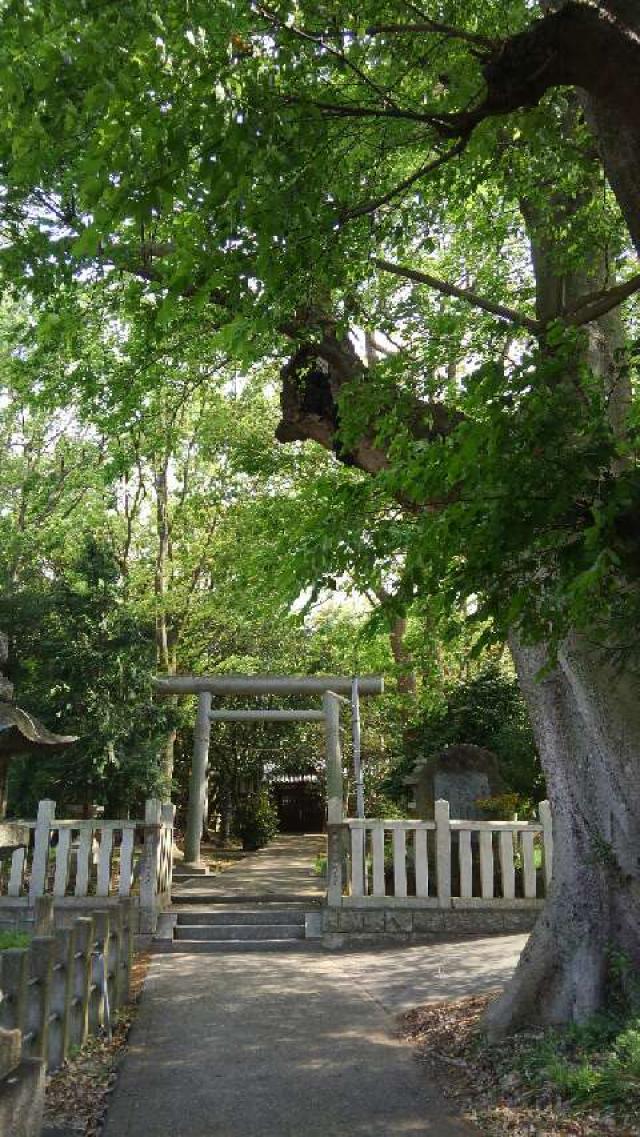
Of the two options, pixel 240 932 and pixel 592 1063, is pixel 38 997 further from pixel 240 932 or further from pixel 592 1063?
pixel 240 932

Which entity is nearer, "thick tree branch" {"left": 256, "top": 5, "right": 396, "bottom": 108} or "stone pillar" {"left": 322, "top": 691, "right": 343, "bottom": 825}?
"thick tree branch" {"left": 256, "top": 5, "right": 396, "bottom": 108}

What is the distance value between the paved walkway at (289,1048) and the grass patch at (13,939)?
165 centimetres

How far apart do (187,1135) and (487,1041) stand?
232cm

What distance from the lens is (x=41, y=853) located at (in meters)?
11.7

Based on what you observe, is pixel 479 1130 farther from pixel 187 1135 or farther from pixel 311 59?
pixel 311 59

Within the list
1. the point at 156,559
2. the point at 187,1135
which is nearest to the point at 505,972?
the point at 187,1135

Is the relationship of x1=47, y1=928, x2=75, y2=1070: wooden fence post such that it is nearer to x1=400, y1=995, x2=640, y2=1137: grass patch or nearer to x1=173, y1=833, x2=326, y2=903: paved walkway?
x1=400, y1=995, x2=640, y2=1137: grass patch

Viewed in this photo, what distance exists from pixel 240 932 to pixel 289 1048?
16.5 feet

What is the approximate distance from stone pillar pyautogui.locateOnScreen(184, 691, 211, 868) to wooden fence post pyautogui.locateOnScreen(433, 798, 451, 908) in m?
7.14

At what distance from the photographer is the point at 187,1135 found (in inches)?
181

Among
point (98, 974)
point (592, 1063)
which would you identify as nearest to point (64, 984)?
point (98, 974)

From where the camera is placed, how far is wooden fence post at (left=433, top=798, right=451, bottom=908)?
10906mm

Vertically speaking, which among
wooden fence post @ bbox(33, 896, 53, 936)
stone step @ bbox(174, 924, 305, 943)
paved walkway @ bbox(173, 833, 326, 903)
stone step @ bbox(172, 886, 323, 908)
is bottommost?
stone step @ bbox(174, 924, 305, 943)

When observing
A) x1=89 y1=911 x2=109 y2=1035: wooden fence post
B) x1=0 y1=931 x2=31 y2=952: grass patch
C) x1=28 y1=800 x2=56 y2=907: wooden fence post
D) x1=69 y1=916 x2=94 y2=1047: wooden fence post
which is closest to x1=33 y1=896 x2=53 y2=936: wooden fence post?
x1=69 y1=916 x2=94 y2=1047: wooden fence post
